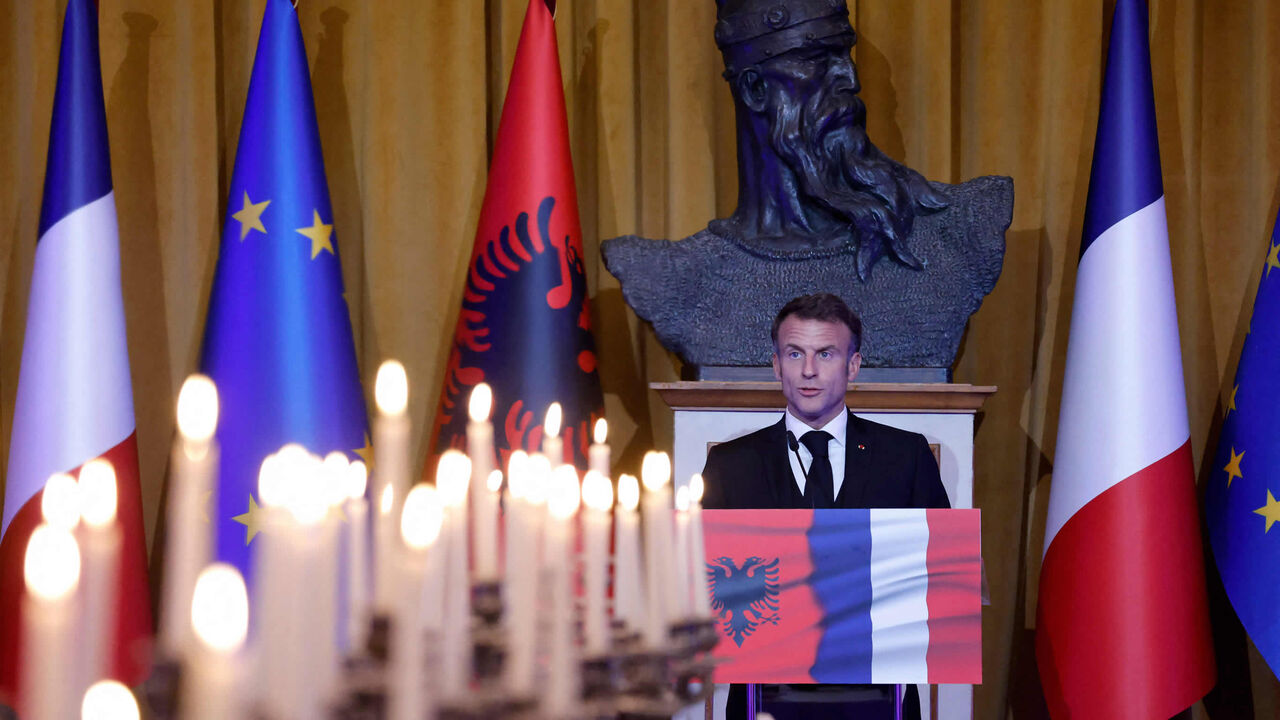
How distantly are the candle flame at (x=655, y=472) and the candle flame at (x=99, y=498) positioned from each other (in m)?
0.44

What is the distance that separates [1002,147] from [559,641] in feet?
10.1

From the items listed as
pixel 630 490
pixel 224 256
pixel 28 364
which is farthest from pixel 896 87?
pixel 630 490

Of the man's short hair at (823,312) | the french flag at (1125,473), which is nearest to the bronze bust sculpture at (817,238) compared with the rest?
the french flag at (1125,473)

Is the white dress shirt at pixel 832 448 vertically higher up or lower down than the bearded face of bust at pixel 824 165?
lower down

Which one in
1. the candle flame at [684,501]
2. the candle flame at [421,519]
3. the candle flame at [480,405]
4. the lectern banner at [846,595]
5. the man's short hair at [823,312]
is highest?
the man's short hair at [823,312]

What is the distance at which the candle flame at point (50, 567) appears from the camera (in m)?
0.45

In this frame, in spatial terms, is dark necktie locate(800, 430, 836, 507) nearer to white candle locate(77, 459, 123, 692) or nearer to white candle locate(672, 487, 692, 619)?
white candle locate(672, 487, 692, 619)

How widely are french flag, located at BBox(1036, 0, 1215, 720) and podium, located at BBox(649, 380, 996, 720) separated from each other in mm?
375

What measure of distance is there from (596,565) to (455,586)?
0.14 meters

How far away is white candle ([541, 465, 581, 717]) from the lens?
0.67 meters

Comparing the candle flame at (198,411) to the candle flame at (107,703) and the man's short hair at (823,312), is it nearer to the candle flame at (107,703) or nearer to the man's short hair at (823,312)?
the candle flame at (107,703)

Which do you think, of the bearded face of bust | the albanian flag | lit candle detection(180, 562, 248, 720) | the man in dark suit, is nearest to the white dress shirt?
the man in dark suit

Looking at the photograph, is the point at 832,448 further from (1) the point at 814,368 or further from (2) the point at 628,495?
(2) the point at 628,495

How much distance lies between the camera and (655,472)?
954 millimetres
